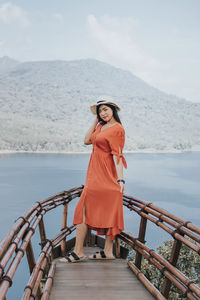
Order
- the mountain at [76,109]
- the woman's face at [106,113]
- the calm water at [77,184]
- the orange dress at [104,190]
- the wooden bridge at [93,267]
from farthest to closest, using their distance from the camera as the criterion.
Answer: the mountain at [76,109] < the calm water at [77,184] < the woman's face at [106,113] < the orange dress at [104,190] < the wooden bridge at [93,267]

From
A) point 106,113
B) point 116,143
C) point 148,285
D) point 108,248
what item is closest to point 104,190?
point 116,143

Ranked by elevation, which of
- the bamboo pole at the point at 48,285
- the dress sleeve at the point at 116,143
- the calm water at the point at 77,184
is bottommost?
the calm water at the point at 77,184

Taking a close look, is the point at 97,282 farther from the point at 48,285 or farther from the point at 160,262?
the point at 160,262

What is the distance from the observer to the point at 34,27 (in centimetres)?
13912

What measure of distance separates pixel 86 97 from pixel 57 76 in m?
25.8

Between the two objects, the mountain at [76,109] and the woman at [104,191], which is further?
the mountain at [76,109]

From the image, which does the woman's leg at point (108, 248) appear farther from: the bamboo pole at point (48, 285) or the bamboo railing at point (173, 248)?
the bamboo pole at point (48, 285)

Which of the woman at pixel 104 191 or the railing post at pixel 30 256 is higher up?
the woman at pixel 104 191

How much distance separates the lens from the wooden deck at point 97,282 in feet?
5.86

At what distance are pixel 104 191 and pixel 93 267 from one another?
0.55m

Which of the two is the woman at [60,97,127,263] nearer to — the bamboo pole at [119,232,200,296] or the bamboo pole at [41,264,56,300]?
the bamboo pole at [119,232,200,296]

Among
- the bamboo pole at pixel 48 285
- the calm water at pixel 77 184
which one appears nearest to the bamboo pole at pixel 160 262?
the bamboo pole at pixel 48 285

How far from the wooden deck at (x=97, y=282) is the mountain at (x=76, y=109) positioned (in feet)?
254

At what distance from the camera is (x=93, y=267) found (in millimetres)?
2250
